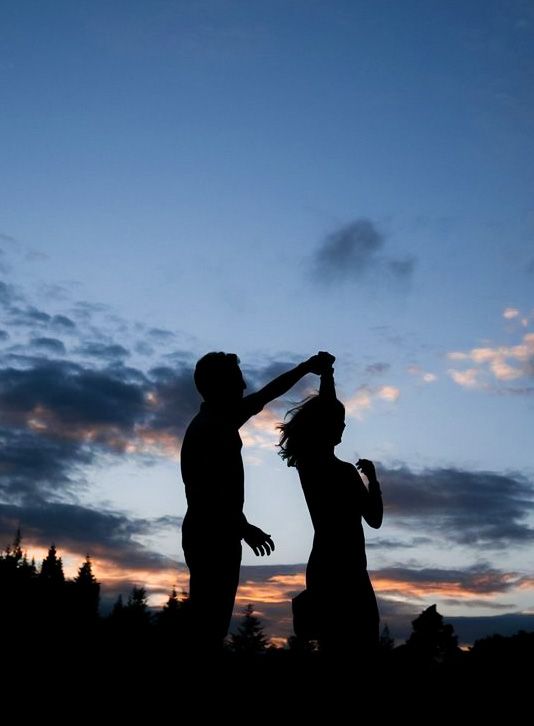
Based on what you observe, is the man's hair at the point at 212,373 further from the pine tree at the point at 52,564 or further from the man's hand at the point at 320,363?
the pine tree at the point at 52,564

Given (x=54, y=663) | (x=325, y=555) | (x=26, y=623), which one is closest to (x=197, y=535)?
(x=325, y=555)

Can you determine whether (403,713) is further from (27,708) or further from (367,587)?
(27,708)

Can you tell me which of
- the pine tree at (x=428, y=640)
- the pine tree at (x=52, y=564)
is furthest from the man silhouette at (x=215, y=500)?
the pine tree at (x=52, y=564)

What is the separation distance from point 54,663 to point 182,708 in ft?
6.91

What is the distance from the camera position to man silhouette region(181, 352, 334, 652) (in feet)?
17.8

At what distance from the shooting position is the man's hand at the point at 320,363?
6.50 metres

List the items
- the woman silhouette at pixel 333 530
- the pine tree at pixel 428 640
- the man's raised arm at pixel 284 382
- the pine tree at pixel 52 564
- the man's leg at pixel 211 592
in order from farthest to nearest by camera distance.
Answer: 1. the pine tree at pixel 52 564
2. the pine tree at pixel 428 640
3. the man's raised arm at pixel 284 382
4. the woman silhouette at pixel 333 530
5. the man's leg at pixel 211 592

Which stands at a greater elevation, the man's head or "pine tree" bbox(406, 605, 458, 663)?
the man's head

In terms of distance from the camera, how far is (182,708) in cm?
507

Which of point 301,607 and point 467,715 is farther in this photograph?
point 301,607

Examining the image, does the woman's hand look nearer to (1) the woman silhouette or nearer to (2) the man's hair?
(1) the woman silhouette

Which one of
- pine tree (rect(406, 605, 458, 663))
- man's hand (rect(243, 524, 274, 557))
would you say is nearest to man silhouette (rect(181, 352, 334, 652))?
man's hand (rect(243, 524, 274, 557))

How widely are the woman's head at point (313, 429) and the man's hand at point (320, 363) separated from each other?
238 millimetres

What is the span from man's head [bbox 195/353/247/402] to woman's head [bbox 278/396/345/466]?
2.08 feet
